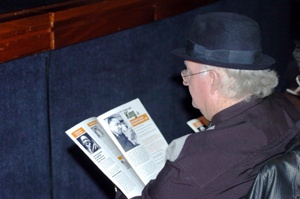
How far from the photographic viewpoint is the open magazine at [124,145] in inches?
84.9

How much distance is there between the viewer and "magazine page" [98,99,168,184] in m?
2.25

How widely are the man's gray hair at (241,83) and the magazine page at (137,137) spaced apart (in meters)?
0.44

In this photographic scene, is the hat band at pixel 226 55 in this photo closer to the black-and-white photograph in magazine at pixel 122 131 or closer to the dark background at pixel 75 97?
the black-and-white photograph in magazine at pixel 122 131

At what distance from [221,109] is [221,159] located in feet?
0.73

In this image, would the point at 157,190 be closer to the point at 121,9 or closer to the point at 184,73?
the point at 184,73

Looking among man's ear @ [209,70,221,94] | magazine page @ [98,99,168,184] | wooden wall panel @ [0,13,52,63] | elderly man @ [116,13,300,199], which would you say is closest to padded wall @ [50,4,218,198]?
wooden wall panel @ [0,13,52,63]

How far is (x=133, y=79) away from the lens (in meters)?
3.08

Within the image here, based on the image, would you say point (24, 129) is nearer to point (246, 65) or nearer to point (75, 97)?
point (75, 97)

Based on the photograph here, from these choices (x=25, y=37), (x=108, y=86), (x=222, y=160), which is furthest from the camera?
(x=108, y=86)

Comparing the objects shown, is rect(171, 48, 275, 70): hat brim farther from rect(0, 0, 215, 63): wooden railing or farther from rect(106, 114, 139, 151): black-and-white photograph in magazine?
rect(0, 0, 215, 63): wooden railing

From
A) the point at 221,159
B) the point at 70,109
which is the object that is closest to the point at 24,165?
the point at 70,109

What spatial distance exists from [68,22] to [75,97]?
37 centimetres

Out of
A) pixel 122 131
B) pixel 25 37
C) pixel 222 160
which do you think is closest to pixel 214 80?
pixel 222 160

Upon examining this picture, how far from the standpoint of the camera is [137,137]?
92.7 inches
